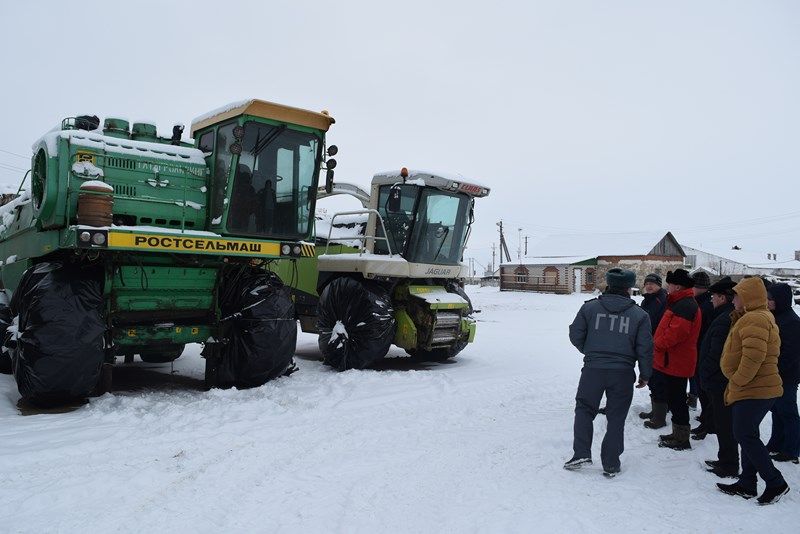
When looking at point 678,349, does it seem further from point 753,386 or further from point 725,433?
point 753,386

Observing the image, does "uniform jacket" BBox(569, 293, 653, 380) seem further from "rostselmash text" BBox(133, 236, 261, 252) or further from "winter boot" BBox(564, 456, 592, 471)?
"rostselmash text" BBox(133, 236, 261, 252)

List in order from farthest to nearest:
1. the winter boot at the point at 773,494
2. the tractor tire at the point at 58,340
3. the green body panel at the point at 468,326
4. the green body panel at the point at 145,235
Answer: the green body panel at the point at 468,326 → the green body panel at the point at 145,235 → the tractor tire at the point at 58,340 → the winter boot at the point at 773,494

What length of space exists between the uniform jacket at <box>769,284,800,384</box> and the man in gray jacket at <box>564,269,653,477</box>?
1095mm

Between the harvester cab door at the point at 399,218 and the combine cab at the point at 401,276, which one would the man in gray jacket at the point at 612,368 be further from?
the harvester cab door at the point at 399,218

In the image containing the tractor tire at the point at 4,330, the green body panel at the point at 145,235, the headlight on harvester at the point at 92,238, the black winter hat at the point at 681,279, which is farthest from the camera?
the tractor tire at the point at 4,330

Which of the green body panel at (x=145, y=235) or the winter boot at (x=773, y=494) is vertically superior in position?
the green body panel at (x=145, y=235)

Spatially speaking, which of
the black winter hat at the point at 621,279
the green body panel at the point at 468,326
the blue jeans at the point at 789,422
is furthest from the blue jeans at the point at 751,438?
the green body panel at the point at 468,326

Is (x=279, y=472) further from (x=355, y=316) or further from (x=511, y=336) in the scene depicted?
(x=511, y=336)

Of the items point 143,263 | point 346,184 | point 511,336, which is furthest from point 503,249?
point 143,263

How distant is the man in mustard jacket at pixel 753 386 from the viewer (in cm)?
431

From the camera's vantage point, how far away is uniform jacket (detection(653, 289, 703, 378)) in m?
5.83

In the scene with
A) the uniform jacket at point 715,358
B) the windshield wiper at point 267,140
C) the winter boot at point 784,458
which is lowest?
the winter boot at point 784,458

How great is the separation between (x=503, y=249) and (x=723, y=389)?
50122mm

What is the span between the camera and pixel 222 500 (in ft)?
13.7
